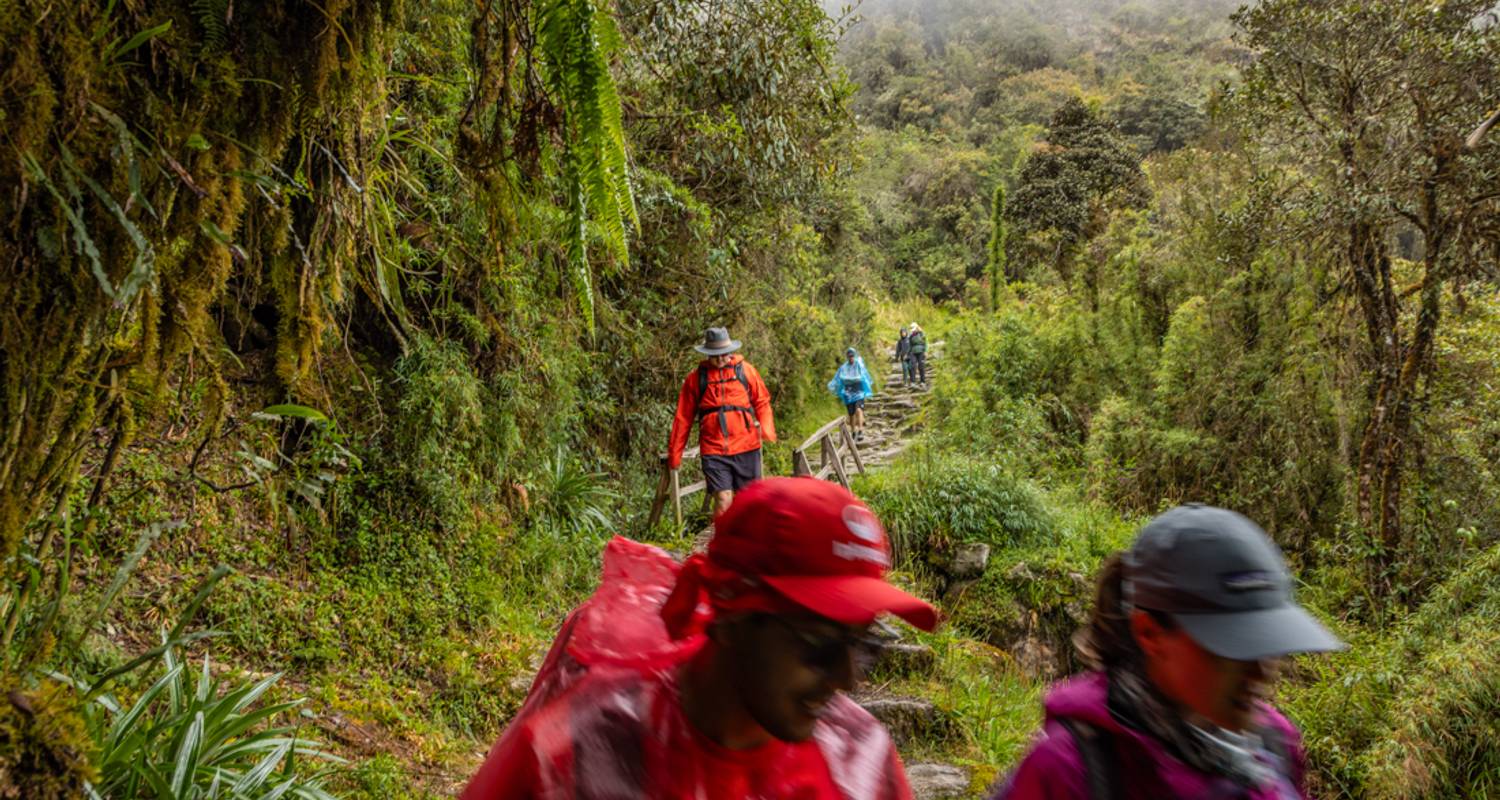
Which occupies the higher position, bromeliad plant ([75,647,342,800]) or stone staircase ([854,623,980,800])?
bromeliad plant ([75,647,342,800])

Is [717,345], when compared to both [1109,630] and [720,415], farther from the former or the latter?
[1109,630]

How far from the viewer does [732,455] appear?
6.94 metres

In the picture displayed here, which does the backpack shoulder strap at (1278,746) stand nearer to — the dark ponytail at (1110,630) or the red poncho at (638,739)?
the dark ponytail at (1110,630)

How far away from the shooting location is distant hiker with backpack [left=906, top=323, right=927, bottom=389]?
67.1 feet

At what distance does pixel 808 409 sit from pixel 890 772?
49.0ft

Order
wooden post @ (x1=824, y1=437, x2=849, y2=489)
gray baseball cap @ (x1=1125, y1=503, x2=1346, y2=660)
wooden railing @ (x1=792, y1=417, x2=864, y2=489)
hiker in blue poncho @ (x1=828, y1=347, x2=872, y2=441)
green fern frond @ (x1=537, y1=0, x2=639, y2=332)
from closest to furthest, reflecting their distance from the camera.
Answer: gray baseball cap @ (x1=1125, y1=503, x2=1346, y2=660) < green fern frond @ (x1=537, y1=0, x2=639, y2=332) < wooden railing @ (x1=792, y1=417, x2=864, y2=489) < wooden post @ (x1=824, y1=437, x2=849, y2=489) < hiker in blue poncho @ (x1=828, y1=347, x2=872, y2=441)

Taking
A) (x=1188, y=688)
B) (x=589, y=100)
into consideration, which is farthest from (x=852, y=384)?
(x=1188, y=688)

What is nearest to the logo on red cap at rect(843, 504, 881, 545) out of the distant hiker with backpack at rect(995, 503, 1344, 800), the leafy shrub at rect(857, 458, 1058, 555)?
the distant hiker with backpack at rect(995, 503, 1344, 800)

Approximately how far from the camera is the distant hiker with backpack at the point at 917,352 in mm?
20438

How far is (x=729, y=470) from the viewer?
7.01 meters

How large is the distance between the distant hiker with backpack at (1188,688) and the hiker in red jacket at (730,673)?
47 centimetres

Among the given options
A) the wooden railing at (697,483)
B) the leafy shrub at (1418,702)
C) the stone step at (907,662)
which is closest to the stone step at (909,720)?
the stone step at (907,662)

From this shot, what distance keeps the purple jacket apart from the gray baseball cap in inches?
8.3

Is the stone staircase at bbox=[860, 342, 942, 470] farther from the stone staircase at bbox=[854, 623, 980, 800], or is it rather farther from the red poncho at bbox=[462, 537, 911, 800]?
the red poncho at bbox=[462, 537, 911, 800]
